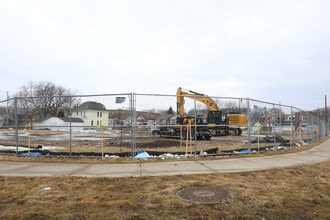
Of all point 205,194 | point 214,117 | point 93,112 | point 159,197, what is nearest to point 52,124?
point 93,112

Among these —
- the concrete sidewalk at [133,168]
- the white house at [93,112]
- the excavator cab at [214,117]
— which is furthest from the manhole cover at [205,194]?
the excavator cab at [214,117]

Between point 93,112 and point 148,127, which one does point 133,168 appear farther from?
point 93,112

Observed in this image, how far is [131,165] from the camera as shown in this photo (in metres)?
8.32

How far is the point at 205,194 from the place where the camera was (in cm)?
517

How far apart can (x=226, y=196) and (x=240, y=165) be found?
3.56m

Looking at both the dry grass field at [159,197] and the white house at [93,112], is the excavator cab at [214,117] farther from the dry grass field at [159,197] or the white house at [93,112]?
the dry grass field at [159,197]

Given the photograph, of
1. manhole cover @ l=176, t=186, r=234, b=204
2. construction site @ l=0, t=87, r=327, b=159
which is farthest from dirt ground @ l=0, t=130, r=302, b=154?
manhole cover @ l=176, t=186, r=234, b=204

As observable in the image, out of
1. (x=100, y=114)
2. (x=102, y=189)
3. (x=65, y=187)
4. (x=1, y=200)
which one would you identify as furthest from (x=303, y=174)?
(x=100, y=114)

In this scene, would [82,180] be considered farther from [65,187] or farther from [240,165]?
[240,165]

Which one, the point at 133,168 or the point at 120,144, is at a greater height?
the point at 120,144

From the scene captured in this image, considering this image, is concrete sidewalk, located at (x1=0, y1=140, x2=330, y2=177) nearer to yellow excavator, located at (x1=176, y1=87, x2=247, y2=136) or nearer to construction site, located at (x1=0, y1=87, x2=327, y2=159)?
construction site, located at (x1=0, y1=87, x2=327, y2=159)

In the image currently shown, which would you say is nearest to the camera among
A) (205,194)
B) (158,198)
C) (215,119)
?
(158,198)

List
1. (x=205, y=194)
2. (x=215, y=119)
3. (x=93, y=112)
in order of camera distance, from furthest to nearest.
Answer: (x=215, y=119) → (x=93, y=112) → (x=205, y=194)

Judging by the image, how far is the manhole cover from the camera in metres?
4.80
